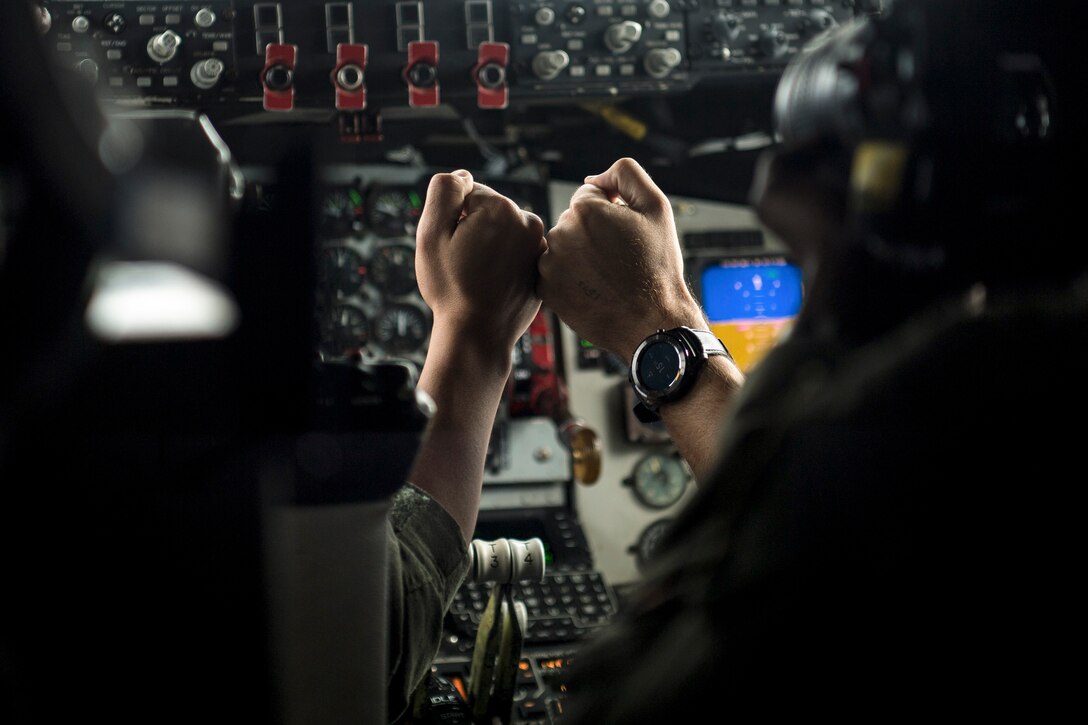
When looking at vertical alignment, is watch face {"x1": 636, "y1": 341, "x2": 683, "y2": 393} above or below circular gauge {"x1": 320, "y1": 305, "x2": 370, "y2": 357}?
above

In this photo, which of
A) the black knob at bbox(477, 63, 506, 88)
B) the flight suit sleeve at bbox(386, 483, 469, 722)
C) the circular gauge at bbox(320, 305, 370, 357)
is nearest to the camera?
the flight suit sleeve at bbox(386, 483, 469, 722)

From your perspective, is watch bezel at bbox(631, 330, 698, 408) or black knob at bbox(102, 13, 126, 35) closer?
watch bezel at bbox(631, 330, 698, 408)

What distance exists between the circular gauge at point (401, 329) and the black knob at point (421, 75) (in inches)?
23.6

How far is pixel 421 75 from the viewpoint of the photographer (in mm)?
2021

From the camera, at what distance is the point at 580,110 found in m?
2.44

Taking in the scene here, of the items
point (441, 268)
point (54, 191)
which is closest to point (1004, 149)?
point (54, 191)

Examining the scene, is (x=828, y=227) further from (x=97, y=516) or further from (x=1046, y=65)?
(x=97, y=516)

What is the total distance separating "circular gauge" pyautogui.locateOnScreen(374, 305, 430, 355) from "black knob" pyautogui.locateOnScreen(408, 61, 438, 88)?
60 cm

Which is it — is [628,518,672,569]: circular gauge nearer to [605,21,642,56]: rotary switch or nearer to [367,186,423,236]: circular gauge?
[367,186,423,236]: circular gauge

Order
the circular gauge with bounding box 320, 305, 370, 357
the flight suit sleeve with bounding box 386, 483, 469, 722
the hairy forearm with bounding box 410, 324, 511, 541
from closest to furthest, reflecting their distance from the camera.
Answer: the flight suit sleeve with bounding box 386, 483, 469, 722, the hairy forearm with bounding box 410, 324, 511, 541, the circular gauge with bounding box 320, 305, 370, 357

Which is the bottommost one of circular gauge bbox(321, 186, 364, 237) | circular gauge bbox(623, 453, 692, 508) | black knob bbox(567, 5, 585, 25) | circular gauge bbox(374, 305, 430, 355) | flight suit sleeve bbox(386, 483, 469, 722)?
circular gauge bbox(623, 453, 692, 508)

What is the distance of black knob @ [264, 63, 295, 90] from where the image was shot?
1943 millimetres

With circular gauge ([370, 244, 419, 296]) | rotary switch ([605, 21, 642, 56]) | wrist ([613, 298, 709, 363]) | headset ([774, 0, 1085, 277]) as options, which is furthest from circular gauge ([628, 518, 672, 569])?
headset ([774, 0, 1085, 277])

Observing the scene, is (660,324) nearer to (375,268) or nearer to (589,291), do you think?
(589,291)
